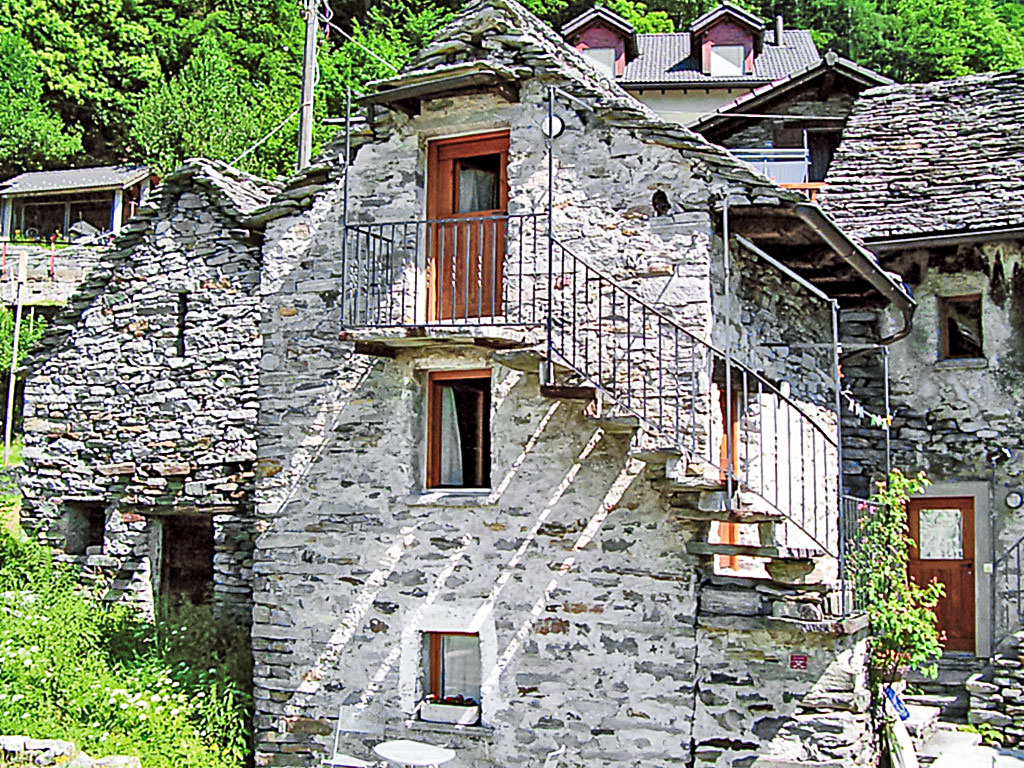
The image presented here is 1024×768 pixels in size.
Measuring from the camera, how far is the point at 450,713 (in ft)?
33.2

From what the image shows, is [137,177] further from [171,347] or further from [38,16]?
[171,347]

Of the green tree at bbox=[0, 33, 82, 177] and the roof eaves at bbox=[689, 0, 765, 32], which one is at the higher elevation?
the roof eaves at bbox=[689, 0, 765, 32]

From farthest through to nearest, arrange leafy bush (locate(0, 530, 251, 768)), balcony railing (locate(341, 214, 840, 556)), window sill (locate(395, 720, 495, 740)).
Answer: leafy bush (locate(0, 530, 251, 768)) < window sill (locate(395, 720, 495, 740)) < balcony railing (locate(341, 214, 840, 556))

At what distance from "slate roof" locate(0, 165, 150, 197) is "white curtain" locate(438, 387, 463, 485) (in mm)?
23429

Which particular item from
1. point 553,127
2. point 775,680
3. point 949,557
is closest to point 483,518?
point 775,680

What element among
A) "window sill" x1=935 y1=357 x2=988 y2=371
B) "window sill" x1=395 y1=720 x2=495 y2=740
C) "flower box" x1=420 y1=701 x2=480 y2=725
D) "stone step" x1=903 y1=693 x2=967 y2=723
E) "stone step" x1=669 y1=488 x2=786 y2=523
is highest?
"window sill" x1=935 y1=357 x2=988 y2=371

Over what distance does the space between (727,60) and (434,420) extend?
24.1 metres

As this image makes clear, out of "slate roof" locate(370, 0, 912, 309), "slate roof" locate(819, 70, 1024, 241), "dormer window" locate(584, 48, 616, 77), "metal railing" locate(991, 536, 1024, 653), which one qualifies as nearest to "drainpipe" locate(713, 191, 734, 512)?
"slate roof" locate(370, 0, 912, 309)

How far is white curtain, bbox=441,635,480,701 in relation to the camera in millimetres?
10195

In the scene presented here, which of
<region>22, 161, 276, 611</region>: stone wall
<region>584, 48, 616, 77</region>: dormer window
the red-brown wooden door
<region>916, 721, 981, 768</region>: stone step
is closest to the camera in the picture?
<region>916, 721, 981, 768</region>: stone step

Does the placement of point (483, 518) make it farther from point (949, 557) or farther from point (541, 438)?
point (949, 557)

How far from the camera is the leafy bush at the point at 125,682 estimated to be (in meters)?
10.3

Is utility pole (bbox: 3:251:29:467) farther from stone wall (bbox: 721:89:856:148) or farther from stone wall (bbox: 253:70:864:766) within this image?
stone wall (bbox: 721:89:856:148)

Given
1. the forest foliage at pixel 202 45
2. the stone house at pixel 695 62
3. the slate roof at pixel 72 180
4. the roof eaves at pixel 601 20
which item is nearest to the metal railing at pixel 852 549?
the forest foliage at pixel 202 45
